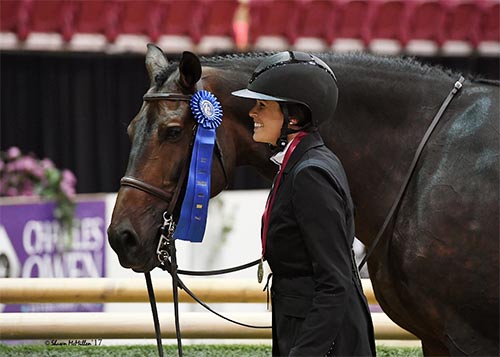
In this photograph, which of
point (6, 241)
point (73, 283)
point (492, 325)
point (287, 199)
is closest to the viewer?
point (287, 199)

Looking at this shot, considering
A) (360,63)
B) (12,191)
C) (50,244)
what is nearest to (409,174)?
(360,63)

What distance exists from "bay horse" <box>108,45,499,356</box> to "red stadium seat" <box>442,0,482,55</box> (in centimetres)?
725

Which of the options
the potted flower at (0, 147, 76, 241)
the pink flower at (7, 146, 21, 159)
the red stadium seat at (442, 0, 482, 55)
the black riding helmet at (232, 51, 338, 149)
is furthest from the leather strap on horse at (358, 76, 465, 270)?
the red stadium seat at (442, 0, 482, 55)

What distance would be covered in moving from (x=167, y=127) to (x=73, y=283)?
148cm

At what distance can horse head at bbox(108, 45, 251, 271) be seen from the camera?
316 cm

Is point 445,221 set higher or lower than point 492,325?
higher

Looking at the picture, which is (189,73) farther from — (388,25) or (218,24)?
(388,25)

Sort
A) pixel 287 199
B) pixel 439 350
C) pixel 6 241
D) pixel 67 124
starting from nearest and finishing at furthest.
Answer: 1. pixel 287 199
2. pixel 439 350
3. pixel 6 241
4. pixel 67 124

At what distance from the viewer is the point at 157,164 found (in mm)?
3211

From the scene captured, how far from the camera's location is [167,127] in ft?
10.6

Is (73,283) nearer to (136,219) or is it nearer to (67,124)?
(136,219)

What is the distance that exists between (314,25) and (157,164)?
7526 mm

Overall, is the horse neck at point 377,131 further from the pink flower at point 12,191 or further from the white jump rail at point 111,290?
the pink flower at point 12,191

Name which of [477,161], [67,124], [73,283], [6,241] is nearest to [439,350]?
[477,161]
